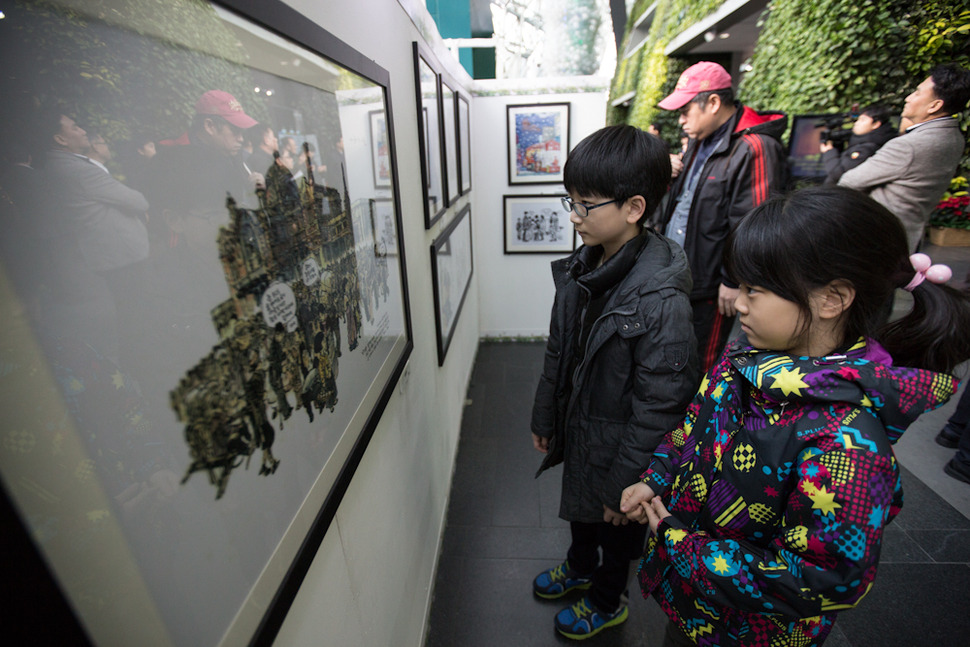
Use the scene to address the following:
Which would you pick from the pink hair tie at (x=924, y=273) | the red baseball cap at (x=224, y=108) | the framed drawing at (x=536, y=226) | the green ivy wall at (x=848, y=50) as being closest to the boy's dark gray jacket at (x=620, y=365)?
the pink hair tie at (x=924, y=273)

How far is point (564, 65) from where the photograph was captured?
1573cm

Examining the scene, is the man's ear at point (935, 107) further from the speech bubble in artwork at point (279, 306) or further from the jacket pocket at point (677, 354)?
the speech bubble in artwork at point (279, 306)

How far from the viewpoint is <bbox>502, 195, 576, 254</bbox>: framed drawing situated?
434 centimetres

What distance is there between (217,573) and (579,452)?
119 cm

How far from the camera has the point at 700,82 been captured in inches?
96.5

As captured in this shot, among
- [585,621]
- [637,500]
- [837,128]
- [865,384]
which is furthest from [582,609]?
[837,128]

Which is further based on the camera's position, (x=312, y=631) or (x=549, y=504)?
(x=549, y=504)

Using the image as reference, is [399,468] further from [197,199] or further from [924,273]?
[924,273]

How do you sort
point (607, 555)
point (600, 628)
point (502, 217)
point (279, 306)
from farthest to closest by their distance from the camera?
point (502, 217)
point (600, 628)
point (607, 555)
point (279, 306)

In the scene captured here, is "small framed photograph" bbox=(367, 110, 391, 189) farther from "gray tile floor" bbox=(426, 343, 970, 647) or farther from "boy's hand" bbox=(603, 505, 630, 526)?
"gray tile floor" bbox=(426, 343, 970, 647)

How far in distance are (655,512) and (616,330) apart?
484 mm

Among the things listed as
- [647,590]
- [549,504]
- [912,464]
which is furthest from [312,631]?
[912,464]

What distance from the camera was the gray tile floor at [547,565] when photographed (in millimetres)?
1858

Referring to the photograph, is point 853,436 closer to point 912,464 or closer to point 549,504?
point 549,504
